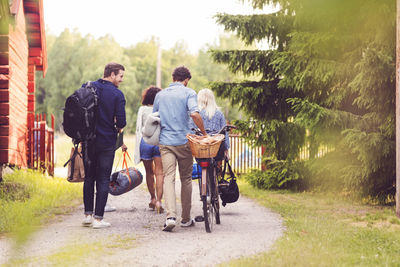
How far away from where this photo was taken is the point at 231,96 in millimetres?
12172

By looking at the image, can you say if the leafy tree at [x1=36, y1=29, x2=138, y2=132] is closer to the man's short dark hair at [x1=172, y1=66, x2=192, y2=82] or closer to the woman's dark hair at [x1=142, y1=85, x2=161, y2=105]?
the woman's dark hair at [x1=142, y1=85, x2=161, y2=105]

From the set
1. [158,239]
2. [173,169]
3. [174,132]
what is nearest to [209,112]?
[174,132]

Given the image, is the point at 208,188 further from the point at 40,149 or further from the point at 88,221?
the point at 40,149

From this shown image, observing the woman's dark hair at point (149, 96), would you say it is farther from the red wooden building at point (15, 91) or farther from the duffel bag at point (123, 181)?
the red wooden building at point (15, 91)

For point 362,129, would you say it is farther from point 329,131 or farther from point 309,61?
point 309,61

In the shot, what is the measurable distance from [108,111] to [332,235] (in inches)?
121

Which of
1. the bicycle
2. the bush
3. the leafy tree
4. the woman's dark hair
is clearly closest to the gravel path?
the bicycle

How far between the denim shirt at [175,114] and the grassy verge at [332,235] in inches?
67.6

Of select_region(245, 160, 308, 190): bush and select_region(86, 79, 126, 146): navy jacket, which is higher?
Answer: select_region(86, 79, 126, 146): navy jacket

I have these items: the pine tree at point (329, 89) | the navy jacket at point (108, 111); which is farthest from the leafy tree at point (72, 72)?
the navy jacket at point (108, 111)

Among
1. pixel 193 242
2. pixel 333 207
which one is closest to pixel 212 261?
pixel 193 242

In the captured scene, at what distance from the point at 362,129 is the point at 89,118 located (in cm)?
525

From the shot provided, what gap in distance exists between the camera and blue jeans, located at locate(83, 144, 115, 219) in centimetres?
623

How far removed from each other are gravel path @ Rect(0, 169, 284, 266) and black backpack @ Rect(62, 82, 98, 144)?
114cm
